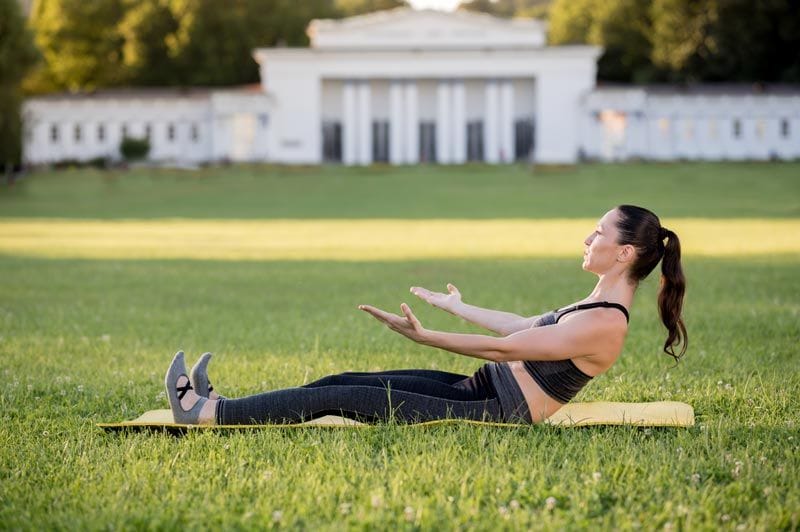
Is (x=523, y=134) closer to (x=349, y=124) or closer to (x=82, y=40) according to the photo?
(x=349, y=124)

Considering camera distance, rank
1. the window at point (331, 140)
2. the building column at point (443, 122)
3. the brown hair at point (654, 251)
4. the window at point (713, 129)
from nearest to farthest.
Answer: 1. the brown hair at point (654, 251)
2. the window at point (713, 129)
3. the building column at point (443, 122)
4. the window at point (331, 140)

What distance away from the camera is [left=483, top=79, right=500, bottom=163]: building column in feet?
231

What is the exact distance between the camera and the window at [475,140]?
2847 inches

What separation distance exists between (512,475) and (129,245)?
17.8 metres

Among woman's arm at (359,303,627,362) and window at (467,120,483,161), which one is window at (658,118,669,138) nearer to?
window at (467,120,483,161)

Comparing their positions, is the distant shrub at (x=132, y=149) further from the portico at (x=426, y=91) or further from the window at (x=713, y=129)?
the window at (x=713, y=129)

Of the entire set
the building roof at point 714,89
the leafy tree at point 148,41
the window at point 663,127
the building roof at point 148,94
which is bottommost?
the window at point 663,127

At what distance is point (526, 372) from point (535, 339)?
0.49 meters

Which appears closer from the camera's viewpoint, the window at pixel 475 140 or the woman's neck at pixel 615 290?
the woman's neck at pixel 615 290

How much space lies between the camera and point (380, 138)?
239 feet

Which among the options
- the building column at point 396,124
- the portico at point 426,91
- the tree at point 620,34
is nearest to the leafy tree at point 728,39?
the tree at point 620,34

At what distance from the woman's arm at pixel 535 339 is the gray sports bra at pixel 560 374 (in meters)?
0.13

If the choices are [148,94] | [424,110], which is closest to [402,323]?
[424,110]

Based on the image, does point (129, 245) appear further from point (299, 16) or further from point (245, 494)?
point (299, 16)
